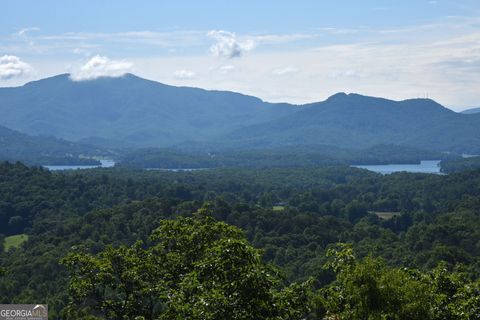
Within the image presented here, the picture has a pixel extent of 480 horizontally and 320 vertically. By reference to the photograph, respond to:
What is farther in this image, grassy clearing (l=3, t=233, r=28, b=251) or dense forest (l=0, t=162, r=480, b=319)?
grassy clearing (l=3, t=233, r=28, b=251)

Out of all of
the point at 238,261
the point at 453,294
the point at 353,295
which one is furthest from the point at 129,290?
the point at 453,294

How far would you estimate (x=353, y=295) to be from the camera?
14.7 meters

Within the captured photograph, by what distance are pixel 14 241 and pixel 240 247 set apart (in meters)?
84.7

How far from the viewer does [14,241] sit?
92688 millimetres
